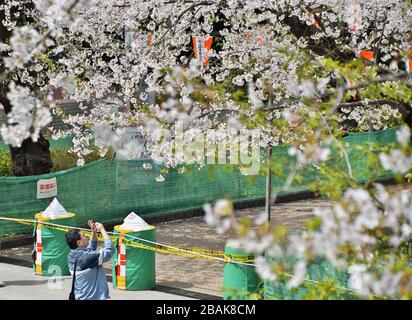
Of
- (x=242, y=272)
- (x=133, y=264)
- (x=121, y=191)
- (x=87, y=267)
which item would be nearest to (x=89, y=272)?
(x=87, y=267)

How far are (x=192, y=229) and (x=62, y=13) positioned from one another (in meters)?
12.1

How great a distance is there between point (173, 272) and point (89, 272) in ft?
15.3

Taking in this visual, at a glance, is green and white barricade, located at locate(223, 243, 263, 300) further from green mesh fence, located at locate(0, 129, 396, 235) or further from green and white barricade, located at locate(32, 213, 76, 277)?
green mesh fence, located at locate(0, 129, 396, 235)

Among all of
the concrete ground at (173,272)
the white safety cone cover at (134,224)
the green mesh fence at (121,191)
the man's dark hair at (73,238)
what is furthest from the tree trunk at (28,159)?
the man's dark hair at (73,238)

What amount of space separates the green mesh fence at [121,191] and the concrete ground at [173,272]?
52cm

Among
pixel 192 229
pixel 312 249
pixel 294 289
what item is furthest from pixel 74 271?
pixel 192 229

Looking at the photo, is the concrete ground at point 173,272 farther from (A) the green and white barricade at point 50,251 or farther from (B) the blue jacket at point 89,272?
(B) the blue jacket at point 89,272

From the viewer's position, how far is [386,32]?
16.2 m

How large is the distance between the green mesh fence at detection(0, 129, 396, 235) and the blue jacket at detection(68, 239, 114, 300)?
5648 millimetres

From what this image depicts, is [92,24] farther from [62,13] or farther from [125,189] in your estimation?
[62,13]

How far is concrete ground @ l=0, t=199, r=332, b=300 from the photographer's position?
44.1ft

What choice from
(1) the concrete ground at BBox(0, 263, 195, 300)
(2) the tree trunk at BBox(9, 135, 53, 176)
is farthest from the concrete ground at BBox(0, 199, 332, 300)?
(2) the tree trunk at BBox(9, 135, 53, 176)

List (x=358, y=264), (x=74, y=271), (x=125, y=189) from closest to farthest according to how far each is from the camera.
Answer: (x=358, y=264) < (x=74, y=271) < (x=125, y=189)

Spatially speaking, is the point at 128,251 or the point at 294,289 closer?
the point at 294,289
